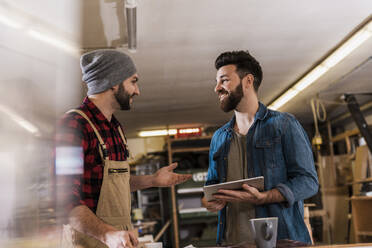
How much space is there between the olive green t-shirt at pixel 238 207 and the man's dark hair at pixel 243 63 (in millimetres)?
251

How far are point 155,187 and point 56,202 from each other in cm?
50

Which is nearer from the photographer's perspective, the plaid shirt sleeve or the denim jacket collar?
the plaid shirt sleeve

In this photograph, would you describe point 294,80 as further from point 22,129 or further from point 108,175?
point 22,129

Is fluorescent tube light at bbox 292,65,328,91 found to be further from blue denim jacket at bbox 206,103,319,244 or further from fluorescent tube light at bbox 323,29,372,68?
blue denim jacket at bbox 206,103,319,244

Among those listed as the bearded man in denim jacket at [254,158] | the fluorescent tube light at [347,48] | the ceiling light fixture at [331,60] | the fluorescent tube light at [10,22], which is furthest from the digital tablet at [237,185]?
the fluorescent tube light at [10,22]

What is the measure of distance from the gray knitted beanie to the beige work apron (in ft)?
0.40

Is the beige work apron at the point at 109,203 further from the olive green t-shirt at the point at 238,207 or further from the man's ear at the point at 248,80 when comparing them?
the man's ear at the point at 248,80

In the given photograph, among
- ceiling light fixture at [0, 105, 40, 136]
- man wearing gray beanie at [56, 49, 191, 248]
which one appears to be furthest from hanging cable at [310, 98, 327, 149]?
ceiling light fixture at [0, 105, 40, 136]

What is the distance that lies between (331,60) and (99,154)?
114 centimetres

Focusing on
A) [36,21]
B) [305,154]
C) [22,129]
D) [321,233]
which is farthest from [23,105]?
[321,233]

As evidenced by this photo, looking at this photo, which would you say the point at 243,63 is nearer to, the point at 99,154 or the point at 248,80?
the point at 248,80

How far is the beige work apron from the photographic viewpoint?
4.51 ft

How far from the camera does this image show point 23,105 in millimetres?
1363

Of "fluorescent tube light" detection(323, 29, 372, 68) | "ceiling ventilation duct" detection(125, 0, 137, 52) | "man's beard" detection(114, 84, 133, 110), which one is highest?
"ceiling ventilation duct" detection(125, 0, 137, 52)
